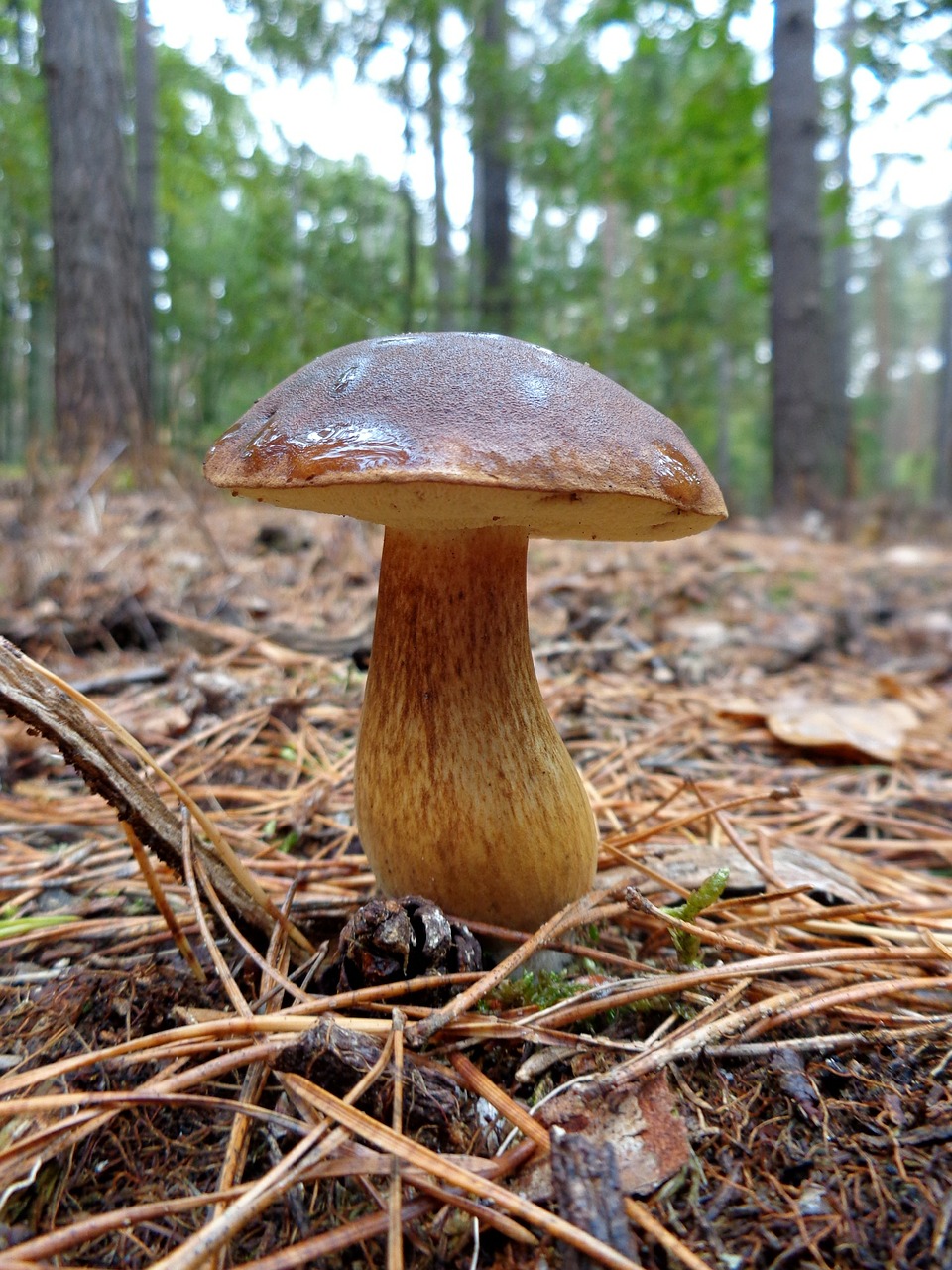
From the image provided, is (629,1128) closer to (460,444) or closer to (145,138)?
(460,444)

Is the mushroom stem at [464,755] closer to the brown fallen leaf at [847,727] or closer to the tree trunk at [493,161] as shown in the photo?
the brown fallen leaf at [847,727]

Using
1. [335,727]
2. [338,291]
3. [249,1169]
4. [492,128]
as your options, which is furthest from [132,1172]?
[492,128]

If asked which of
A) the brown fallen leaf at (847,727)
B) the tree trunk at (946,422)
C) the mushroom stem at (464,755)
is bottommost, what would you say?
the brown fallen leaf at (847,727)

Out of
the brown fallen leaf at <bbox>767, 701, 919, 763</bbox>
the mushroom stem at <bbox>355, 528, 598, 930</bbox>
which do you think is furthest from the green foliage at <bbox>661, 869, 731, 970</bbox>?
the brown fallen leaf at <bbox>767, 701, 919, 763</bbox>

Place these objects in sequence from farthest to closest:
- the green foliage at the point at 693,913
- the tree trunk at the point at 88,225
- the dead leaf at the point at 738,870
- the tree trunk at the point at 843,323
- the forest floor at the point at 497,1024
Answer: the tree trunk at the point at 843,323
the tree trunk at the point at 88,225
the dead leaf at the point at 738,870
the green foliage at the point at 693,913
the forest floor at the point at 497,1024

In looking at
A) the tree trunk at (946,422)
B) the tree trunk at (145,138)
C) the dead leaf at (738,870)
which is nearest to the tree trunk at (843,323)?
the tree trunk at (946,422)

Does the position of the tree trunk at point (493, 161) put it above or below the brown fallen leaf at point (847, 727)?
above

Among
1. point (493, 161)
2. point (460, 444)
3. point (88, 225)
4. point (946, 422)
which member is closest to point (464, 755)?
point (460, 444)
